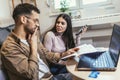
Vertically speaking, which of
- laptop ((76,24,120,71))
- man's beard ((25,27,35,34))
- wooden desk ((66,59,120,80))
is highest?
man's beard ((25,27,35,34))

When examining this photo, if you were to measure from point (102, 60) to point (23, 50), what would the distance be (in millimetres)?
658

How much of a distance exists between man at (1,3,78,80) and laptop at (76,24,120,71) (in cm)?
35

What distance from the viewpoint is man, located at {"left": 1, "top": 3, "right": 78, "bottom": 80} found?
1.49 meters

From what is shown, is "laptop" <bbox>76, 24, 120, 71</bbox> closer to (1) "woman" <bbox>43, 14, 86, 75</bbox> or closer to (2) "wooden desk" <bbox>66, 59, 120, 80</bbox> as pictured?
(2) "wooden desk" <bbox>66, 59, 120, 80</bbox>

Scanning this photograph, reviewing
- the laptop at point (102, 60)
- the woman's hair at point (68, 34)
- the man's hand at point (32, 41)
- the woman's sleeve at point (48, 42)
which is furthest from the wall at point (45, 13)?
the man's hand at point (32, 41)

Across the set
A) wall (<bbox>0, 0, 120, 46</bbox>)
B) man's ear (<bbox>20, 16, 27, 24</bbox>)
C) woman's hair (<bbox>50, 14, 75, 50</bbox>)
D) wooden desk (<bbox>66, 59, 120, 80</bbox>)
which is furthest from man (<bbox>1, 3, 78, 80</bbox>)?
wall (<bbox>0, 0, 120, 46</bbox>)

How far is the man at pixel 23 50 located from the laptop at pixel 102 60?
348 mm

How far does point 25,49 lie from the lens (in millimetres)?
1619

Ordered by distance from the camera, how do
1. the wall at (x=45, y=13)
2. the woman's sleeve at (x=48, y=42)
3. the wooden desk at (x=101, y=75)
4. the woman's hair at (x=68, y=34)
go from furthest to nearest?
the wall at (x=45, y=13)
the woman's hair at (x=68, y=34)
the woman's sleeve at (x=48, y=42)
the wooden desk at (x=101, y=75)

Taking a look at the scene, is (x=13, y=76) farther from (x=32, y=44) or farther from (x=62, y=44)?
(x=62, y=44)

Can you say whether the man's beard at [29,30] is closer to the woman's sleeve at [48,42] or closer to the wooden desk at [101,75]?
the wooden desk at [101,75]

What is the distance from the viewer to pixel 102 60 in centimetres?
167

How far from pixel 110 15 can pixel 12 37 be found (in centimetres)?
166

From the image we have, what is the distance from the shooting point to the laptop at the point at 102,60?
1.49 m
